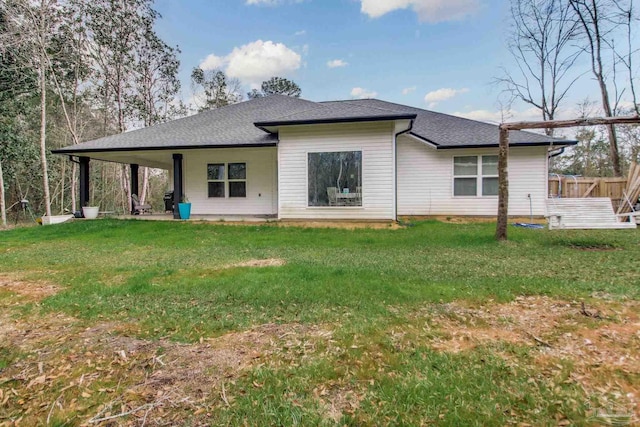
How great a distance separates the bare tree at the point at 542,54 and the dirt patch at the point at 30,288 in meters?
21.0

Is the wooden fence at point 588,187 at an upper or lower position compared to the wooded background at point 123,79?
lower

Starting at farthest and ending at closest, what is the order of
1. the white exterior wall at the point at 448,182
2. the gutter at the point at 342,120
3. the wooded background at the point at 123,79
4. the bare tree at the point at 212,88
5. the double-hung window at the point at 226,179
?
the bare tree at the point at 212,88, the wooded background at the point at 123,79, the double-hung window at the point at 226,179, the white exterior wall at the point at 448,182, the gutter at the point at 342,120

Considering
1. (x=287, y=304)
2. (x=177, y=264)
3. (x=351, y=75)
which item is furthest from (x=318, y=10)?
(x=287, y=304)

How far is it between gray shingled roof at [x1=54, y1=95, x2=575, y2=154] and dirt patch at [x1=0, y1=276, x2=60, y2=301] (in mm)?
6719

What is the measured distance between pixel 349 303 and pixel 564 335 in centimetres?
187

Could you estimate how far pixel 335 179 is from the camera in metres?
9.99

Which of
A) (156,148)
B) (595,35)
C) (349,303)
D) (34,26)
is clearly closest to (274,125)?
(156,148)

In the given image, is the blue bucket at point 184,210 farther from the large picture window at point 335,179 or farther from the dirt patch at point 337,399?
the dirt patch at point 337,399

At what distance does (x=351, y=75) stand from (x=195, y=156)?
40.3ft

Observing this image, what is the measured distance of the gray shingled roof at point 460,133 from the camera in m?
10.9

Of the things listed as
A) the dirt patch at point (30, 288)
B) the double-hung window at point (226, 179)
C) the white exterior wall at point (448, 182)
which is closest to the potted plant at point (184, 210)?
the double-hung window at point (226, 179)

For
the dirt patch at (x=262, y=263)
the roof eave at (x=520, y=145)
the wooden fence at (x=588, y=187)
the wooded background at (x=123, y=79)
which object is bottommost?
the dirt patch at (x=262, y=263)

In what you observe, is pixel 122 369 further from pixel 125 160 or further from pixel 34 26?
pixel 34 26

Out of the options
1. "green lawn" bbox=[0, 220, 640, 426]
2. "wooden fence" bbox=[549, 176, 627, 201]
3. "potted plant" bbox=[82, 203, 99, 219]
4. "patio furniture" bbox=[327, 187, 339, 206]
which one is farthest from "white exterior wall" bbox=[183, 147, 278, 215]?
"wooden fence" bbox=[549, 176, 627, 201]
